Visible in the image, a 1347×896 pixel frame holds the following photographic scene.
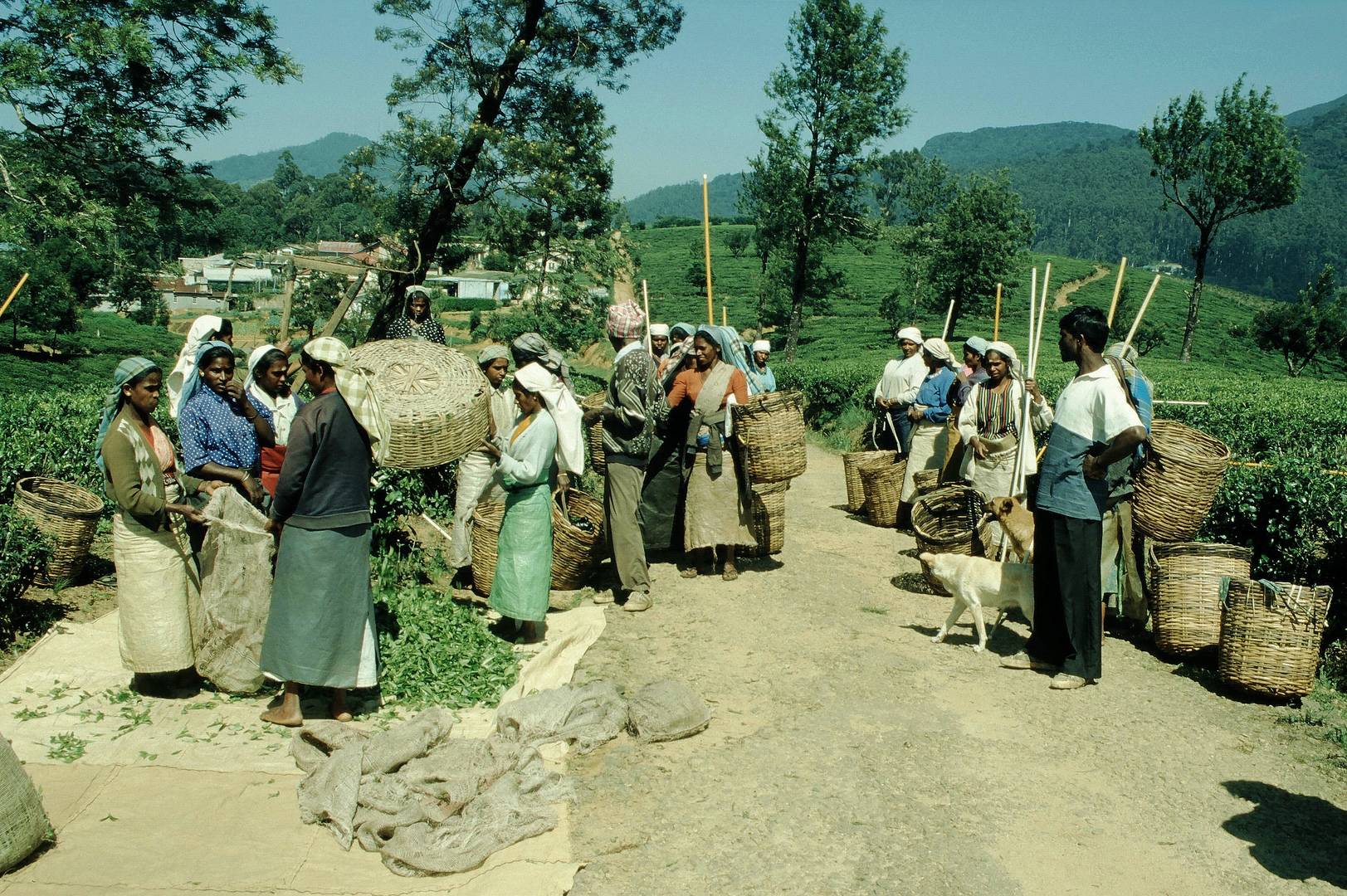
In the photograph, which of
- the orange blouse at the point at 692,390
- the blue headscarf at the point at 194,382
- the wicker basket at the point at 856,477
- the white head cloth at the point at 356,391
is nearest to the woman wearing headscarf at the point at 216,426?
the blue headscarf at the point at 194,382

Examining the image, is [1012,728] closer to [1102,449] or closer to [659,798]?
[1102,449]

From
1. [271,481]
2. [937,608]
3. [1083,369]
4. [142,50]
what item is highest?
[142,50]

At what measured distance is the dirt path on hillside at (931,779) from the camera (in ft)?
12.8

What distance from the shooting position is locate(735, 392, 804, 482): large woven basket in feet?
23.8

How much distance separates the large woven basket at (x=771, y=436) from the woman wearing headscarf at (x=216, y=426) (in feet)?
10.9

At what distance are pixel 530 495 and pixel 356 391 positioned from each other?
1556 millimetres

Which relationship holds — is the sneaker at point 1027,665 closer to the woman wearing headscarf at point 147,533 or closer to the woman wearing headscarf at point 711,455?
the woman wearing headscarf at point 711,455

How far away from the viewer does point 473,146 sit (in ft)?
53.6

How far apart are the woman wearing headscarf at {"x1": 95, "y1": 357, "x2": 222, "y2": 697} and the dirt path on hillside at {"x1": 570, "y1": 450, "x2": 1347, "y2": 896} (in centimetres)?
210

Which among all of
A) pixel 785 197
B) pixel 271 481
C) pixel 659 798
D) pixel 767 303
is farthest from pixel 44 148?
pixel 767 303

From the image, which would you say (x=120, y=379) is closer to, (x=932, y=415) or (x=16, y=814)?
(x=16, y=814)

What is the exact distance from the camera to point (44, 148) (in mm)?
16438

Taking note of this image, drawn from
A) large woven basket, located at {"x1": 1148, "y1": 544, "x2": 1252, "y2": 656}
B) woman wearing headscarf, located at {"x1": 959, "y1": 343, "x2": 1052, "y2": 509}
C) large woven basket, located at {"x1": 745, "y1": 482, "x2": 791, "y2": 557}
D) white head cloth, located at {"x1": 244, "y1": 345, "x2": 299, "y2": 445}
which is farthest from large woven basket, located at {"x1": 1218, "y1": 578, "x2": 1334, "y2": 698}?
white head cloth, located at {"x1": 244, "y1": 345, "x2": 299, "y2": 445}

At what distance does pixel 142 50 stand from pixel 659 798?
1507cm
